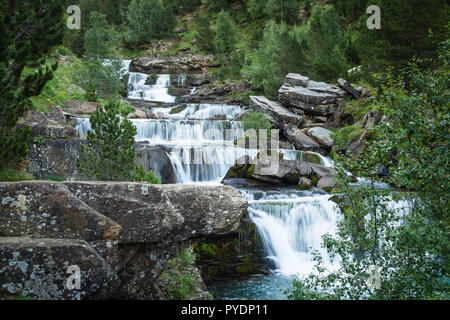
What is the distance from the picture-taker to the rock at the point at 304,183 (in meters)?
18.6

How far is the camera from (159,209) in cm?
600

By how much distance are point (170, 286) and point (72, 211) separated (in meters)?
3.76

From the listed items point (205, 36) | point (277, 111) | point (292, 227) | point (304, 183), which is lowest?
point (292, 227)

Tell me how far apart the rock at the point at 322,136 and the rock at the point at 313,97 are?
2367 mm

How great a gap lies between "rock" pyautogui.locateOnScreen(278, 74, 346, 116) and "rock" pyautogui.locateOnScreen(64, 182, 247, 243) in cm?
2183

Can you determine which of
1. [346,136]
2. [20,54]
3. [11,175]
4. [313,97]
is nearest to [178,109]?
[313,97]

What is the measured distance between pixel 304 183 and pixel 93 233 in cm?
1476

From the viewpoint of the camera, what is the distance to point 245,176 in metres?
19.4

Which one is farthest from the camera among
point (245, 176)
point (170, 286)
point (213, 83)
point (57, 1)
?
point (213, 83)

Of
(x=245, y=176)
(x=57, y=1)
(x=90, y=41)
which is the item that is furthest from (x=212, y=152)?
(x=90, y=41)

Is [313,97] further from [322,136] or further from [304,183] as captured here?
[304,183]

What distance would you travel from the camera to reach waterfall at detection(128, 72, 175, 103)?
4009 cm
